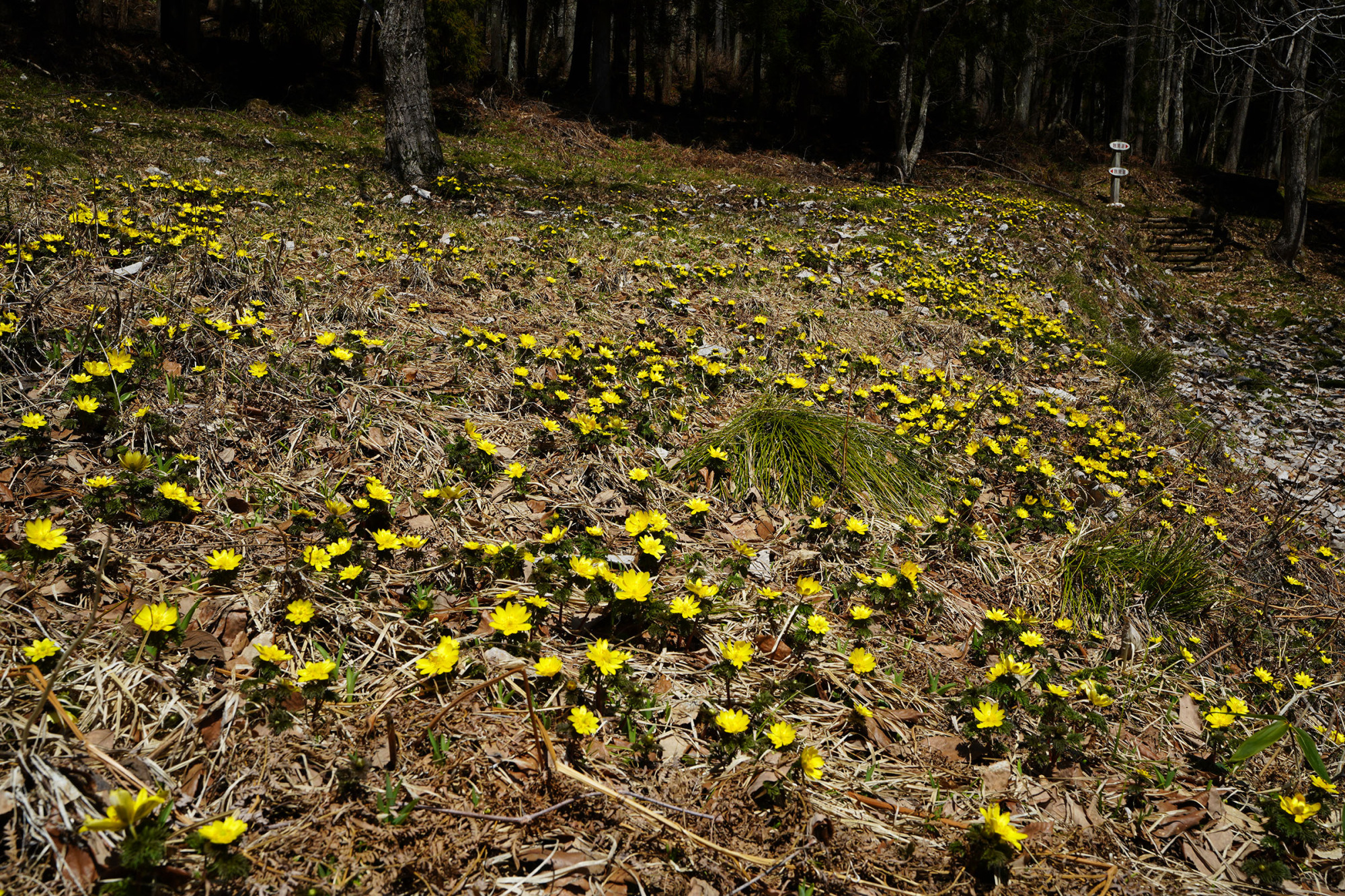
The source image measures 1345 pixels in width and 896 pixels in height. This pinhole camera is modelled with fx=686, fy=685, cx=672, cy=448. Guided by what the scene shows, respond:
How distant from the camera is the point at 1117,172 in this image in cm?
1472

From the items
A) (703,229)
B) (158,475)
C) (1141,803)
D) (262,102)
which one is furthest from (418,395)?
(262,102)

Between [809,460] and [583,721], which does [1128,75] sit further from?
[583,721]

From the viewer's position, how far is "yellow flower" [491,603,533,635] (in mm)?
1961

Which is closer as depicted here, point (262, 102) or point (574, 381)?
point (574, 381)

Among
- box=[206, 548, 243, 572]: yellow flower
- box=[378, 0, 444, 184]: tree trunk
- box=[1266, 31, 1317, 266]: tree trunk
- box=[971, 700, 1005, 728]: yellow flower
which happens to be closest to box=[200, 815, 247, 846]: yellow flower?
box=[206, 548, 243, 572]: yellow flower

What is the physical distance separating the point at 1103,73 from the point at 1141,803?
1527 inches

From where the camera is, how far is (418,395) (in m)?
3.49

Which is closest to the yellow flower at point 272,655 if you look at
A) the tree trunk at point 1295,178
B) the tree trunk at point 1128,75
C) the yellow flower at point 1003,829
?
the yellow flower at point 1003,829

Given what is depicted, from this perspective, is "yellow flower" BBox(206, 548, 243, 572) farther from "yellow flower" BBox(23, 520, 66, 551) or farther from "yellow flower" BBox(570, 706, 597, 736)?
"yellow flower" BBox(570, 706, 597, 736)

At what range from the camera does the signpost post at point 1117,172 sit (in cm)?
1430

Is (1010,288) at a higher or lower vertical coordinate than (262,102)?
lower

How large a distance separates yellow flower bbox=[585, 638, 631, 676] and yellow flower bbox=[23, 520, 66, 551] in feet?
4.93

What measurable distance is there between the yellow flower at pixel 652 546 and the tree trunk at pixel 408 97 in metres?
7.06

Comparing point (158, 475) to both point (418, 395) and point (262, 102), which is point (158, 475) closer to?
point (418, 395)
